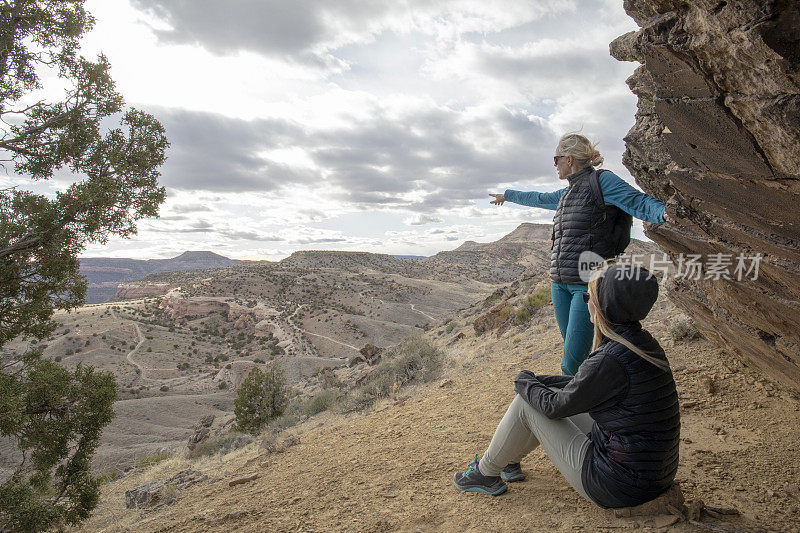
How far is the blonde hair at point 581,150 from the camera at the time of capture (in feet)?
10.6

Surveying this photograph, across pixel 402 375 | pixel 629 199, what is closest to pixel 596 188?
pixel 629 199

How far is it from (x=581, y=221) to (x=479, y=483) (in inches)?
81.0

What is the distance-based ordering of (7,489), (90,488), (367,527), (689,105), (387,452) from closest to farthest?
(689,105)
(367,527)
(387,452)
(7,489)
(90,488)

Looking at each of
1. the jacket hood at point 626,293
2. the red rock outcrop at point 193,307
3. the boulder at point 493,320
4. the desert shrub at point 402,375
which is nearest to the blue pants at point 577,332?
the jacket hood at point 626,293

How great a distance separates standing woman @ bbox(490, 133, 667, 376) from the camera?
2.98 m

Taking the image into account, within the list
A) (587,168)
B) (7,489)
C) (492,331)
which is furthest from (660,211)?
(492,331)

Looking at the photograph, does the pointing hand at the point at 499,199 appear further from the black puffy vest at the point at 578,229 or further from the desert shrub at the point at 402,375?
the desert shrub at the point at 402,375

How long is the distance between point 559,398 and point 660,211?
1.57m

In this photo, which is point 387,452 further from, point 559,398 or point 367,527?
point 559,398

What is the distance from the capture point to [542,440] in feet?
8.29

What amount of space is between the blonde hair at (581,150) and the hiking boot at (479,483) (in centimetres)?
245

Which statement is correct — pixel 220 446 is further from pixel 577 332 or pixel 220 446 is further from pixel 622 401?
pixel 622 401

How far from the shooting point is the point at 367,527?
2.85m

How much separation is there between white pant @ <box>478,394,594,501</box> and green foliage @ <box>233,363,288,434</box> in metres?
13.2
